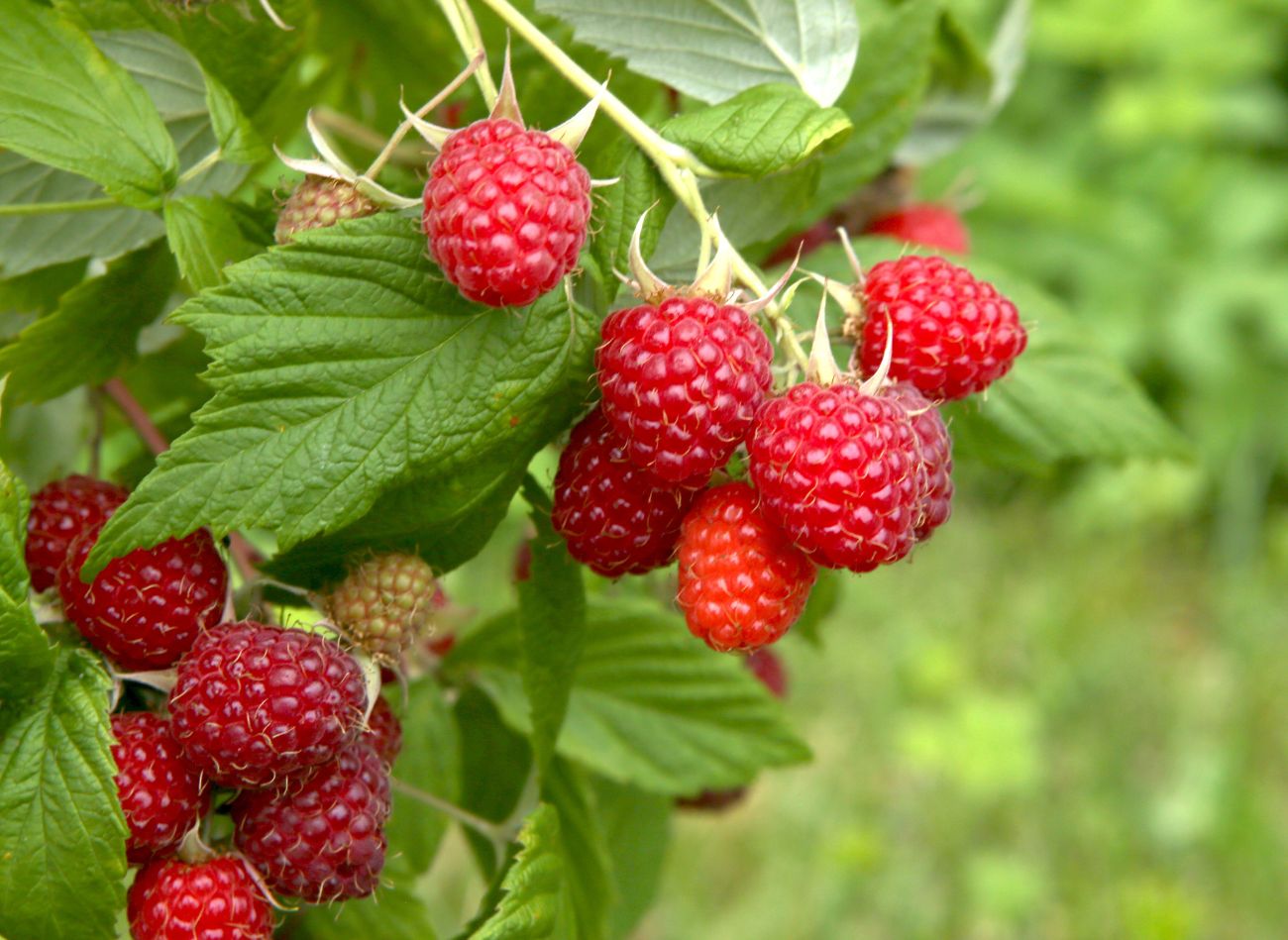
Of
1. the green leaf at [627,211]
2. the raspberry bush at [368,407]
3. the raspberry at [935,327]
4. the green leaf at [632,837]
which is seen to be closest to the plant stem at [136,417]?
the raspberry bush at [368,407]

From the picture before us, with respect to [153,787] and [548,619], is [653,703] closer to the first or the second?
[548,619]

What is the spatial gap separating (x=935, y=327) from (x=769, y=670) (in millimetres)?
751

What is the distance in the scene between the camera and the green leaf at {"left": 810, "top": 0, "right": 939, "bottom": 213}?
1119 millimetres

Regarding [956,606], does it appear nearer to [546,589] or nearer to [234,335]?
[546,589]

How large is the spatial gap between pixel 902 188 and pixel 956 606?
2.48m

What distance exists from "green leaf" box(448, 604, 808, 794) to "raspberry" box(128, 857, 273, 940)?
456 millimetres

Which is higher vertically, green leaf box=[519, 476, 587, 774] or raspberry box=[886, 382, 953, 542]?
raspberry box=[886, 382, 953, 542]

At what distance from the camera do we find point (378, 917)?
3.31 feet

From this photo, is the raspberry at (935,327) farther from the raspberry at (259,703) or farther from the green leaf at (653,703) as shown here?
the green leaf at (653,703)

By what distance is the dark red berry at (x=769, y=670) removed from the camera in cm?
148

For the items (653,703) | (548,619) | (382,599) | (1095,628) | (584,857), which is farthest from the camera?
(1095,628)

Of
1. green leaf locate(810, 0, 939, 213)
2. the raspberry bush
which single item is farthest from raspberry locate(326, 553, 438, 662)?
green leaf locate(810, 0, 939, 213)

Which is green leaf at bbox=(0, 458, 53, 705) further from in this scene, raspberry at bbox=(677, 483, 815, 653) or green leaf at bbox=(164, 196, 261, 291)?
raspberry at bbox=(677, 483, 815, 653)

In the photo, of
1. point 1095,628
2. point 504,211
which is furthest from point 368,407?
point 1095,628
